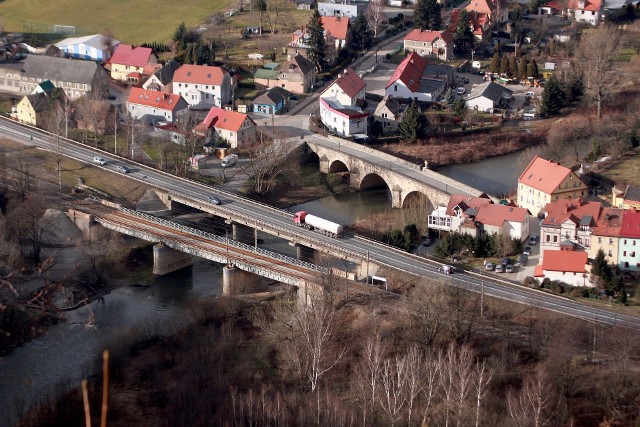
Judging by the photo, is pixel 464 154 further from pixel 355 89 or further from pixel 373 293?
pixel 373 293

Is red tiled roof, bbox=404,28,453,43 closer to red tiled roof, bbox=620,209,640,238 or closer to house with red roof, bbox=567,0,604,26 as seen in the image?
house with red roof, bbox=567,0,604,26

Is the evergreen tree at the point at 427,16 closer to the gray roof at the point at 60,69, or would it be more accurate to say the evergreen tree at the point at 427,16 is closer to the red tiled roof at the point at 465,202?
the gray roof at the point at 60,69

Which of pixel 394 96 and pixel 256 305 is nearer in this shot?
pixel 256 305

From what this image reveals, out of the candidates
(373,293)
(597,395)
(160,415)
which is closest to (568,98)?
(373,293)

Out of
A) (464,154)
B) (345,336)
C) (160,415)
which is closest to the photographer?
(160,415)

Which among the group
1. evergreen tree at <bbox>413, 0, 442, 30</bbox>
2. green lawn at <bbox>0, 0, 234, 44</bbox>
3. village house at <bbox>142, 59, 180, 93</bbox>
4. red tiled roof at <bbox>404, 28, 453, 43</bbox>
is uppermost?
evergreen tree at <bbox>413, 0, 442, 30</bbox>

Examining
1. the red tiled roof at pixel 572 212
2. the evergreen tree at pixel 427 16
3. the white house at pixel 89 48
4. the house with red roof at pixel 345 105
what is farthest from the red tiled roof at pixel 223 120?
the evergreen tree at pixel 427 16

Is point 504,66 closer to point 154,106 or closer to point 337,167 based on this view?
point 337,167

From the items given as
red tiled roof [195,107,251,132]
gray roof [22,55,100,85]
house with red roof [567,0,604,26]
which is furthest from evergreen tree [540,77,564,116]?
gray roof [22,55,100,85]
